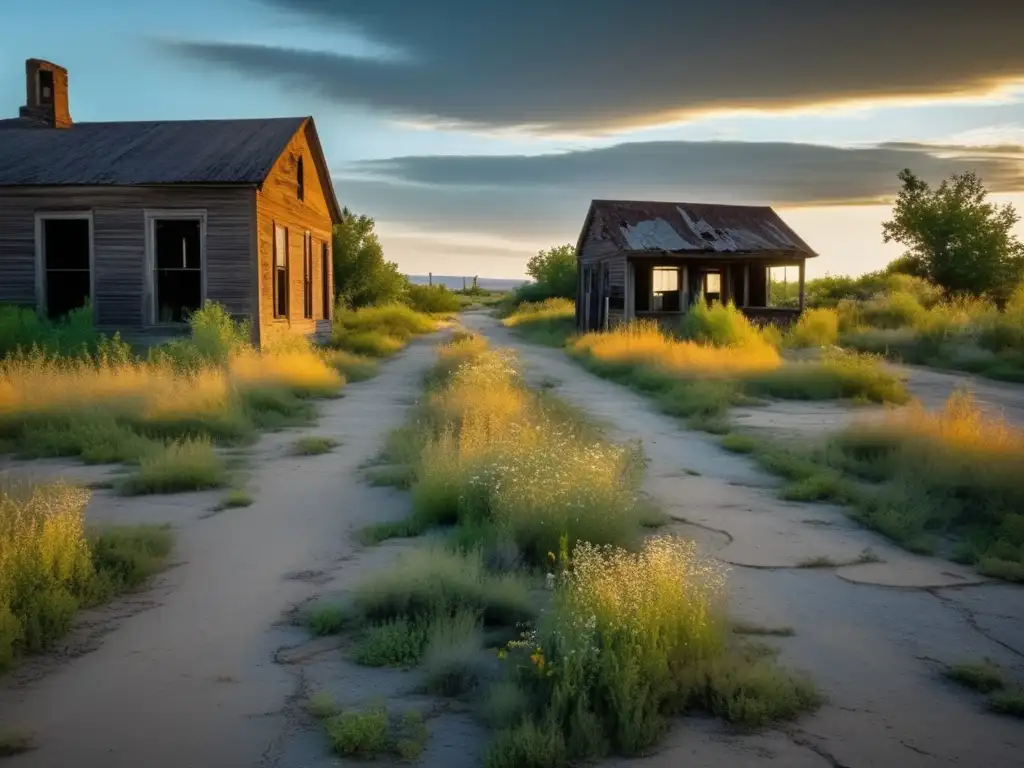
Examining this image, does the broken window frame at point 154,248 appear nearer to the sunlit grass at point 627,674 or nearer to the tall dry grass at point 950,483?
the tall dry grass at point 950,483

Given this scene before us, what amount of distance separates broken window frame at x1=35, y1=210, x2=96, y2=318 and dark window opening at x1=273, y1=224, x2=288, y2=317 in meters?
3.45

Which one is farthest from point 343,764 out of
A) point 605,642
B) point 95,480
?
point 95,480

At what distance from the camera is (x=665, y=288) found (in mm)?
28406

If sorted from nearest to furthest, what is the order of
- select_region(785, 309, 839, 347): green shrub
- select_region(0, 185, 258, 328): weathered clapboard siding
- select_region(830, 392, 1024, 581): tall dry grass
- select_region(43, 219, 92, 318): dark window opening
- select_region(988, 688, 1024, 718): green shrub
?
select_region(988, 688, 1024, 718): green shrub, select_region(830, 392, 1024, 581): tall dry grass, select_region(0, 185, 258, 328): weathered clapboard siding, select_region(43, 219, 92, 318): dark window opening, select_region(785, 309, 839, 347): green shrub

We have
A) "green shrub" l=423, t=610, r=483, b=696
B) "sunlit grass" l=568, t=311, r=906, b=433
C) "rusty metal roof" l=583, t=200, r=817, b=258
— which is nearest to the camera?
"green shrub" l=423, t=610, r=483, b=696

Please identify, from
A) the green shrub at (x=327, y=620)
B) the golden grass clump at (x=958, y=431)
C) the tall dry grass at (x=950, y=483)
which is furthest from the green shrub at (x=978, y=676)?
the golden grass clump at (x=958, y=431)

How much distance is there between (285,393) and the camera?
1298 cm

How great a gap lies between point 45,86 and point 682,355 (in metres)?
15.9

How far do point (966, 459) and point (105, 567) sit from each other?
6.63 meters

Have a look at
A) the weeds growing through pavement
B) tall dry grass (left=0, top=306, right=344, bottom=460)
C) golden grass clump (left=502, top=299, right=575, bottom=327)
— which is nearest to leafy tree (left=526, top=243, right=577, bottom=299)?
golden grass clump (left=502, top=299, right=575, bottom=327)

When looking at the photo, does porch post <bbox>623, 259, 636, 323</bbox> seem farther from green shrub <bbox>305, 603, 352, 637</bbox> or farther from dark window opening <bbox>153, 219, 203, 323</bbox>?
green shrub <bbox>305, 603, 352, 637</bbox>

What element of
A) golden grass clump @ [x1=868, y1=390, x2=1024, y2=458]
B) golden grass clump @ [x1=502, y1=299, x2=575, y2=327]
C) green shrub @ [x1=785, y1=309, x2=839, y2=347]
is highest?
golden grass clump @ [x1=502, y1=299, x2=575, y2=327]

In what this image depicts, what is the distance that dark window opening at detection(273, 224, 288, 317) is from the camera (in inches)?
730

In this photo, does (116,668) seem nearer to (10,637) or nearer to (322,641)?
(10,637)
